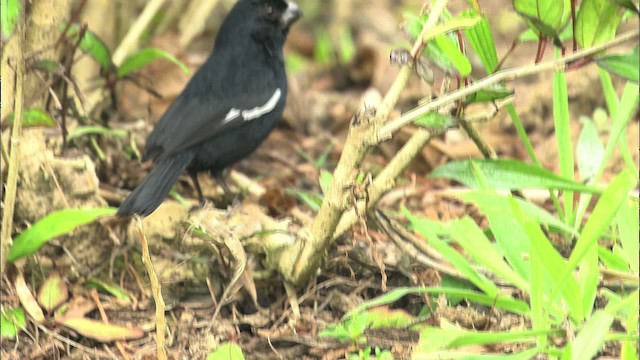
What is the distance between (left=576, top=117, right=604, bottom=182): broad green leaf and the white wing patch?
1.28m

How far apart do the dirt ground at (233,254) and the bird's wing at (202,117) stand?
193 mm

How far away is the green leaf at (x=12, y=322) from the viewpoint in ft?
7.77

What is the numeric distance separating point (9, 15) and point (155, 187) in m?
0.88

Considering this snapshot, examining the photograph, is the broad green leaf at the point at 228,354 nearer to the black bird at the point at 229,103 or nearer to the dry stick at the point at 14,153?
the dry stick at the point at 14,153

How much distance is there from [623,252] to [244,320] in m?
1.02

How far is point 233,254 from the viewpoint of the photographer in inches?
89.9

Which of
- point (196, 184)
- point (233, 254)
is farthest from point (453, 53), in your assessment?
point (196, 184)

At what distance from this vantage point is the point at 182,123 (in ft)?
10.5

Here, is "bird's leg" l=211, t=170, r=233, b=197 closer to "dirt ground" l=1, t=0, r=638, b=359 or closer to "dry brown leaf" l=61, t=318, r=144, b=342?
"dirt ground" l=1, t=0, r=638, b=359

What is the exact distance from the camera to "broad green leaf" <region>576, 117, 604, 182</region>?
271cm

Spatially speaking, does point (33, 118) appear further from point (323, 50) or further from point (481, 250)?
point (323, 50)

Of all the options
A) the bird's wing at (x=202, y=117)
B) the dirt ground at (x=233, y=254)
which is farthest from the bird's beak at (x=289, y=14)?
the dirt ground at (x=233, y=254)

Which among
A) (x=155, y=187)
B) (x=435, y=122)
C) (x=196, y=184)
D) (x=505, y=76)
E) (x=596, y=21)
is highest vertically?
(x=596, y=21)

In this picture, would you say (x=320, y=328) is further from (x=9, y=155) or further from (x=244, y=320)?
(x=9, y=155)
